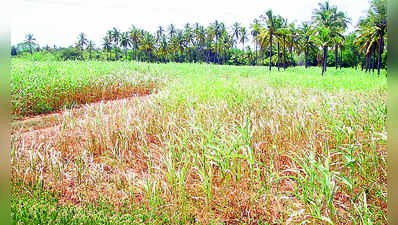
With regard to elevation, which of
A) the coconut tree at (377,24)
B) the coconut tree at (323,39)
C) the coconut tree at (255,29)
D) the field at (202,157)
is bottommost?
the field at (202,157)

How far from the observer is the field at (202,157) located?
4.78 ft

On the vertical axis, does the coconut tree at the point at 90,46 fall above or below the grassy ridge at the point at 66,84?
above

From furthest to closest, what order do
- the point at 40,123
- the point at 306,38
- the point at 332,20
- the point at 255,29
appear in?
the point at 306,38 → the point at 255,29 → the point at 332,20 → the point at 40,123

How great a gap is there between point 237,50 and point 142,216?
14.7ft

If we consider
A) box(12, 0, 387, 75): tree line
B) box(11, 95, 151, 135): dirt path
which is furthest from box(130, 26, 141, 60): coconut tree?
box(11, 95, 151, 135): dirt path

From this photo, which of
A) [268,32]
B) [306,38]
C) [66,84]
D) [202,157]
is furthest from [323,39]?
[66,84]

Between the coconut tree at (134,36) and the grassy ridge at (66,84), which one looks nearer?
the grassy ridge at (66,84)

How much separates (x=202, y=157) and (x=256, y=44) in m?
3.66

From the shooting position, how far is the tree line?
13.2 feet

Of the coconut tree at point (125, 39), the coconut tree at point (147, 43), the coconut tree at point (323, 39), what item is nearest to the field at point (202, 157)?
the coconut tree at point (323, 39)

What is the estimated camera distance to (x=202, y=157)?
207 centimetres

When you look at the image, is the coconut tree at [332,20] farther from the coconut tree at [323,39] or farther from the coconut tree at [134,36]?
the coconut tree at [134,36]

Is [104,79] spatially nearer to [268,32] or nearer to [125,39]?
[125,39]

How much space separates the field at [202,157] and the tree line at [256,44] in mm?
581
